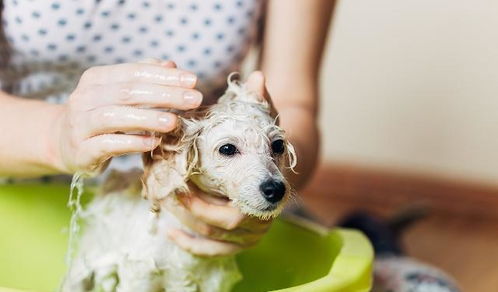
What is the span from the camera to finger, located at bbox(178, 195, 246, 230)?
2.10 feet

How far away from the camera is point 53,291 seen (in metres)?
0.84

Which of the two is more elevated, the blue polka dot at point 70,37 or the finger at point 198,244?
the blue polka dot at point 70,37

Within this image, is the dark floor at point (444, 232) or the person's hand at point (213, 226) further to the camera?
the dark floor at point (444, 232)

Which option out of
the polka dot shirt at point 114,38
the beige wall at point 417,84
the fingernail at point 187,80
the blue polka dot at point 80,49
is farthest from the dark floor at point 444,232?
the fingernail at point 187,80

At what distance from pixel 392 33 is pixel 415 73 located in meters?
0.08

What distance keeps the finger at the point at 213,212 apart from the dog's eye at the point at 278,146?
0.19 ft

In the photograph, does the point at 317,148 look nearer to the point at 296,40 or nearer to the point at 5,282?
the point at 296,40

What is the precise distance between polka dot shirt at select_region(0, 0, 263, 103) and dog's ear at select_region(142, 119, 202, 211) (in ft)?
0.85

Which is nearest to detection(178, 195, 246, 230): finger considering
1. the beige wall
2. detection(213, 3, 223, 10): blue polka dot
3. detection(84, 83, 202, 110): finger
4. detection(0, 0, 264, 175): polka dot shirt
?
detection(84, 83, 202, 110): finger

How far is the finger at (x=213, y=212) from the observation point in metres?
0.64

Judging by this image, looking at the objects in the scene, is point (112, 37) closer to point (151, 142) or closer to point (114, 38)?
point (114, 38)

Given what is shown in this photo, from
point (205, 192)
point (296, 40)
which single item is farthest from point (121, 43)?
point (205, 192)

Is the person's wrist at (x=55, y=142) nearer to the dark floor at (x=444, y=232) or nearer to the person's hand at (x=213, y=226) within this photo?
the person's hand at (x=213, y=226)

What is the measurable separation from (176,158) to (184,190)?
0.03 m
